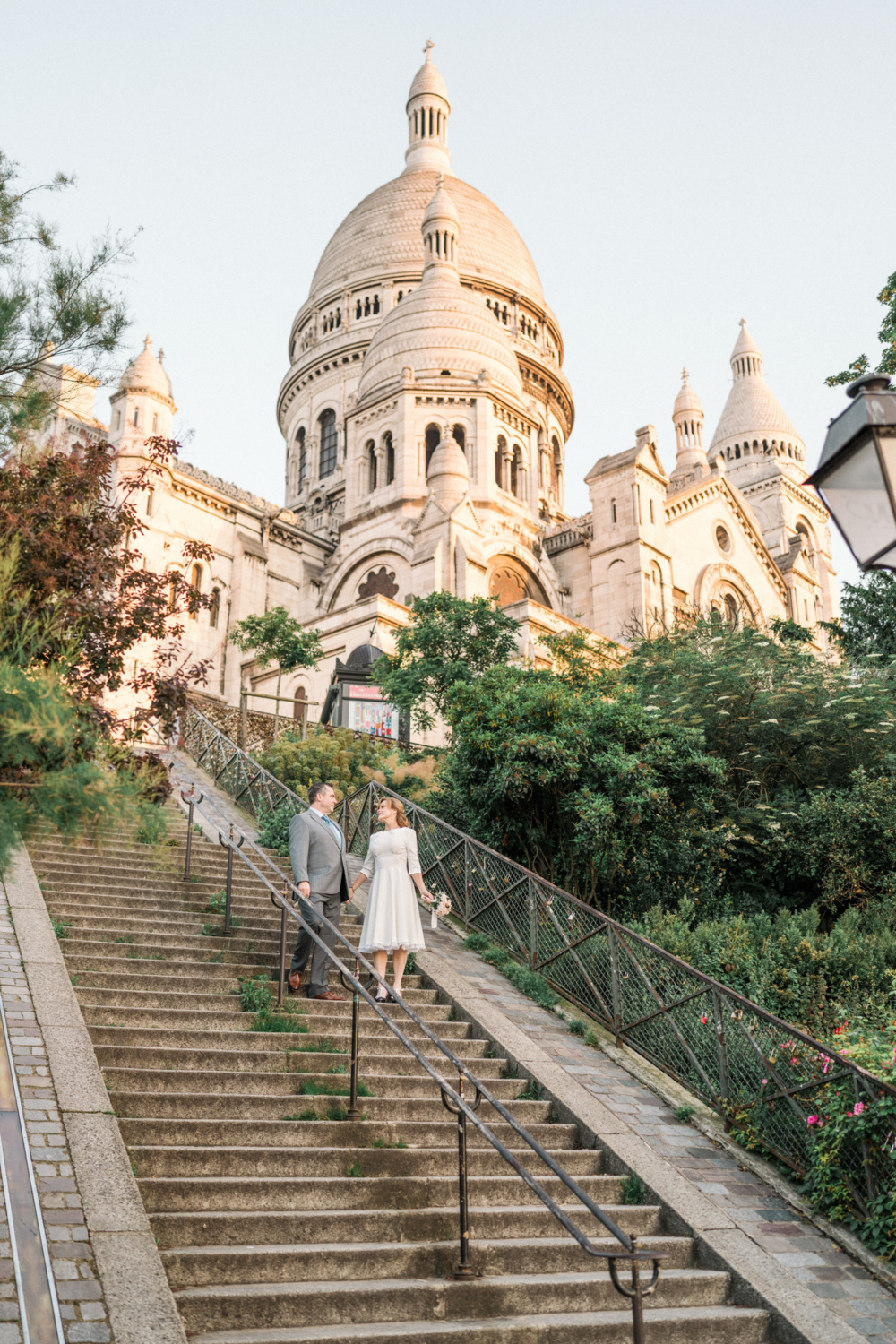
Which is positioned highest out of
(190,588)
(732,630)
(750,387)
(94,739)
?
(750,387)

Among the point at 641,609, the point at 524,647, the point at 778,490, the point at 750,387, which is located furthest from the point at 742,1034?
the point at 750,387

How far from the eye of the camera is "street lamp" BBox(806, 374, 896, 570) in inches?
140

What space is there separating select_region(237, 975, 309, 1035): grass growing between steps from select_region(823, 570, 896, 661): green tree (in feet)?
48.2

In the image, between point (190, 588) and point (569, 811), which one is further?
point (569, 811)

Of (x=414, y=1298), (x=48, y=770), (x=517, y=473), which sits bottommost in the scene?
(x=414, y=1298)

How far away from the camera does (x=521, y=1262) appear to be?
17.9ft

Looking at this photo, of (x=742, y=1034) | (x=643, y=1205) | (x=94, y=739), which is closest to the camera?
(x=94, y=739)

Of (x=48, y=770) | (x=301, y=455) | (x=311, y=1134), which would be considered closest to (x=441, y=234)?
(x=301, y=455)

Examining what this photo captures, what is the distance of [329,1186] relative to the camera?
5684 millimetres

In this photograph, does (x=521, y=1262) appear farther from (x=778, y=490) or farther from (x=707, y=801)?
(x=778, y=490)

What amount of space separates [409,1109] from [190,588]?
13.2 feet

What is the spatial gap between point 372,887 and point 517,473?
3226 cm

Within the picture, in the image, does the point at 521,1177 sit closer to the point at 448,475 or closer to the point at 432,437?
the point at 448,475

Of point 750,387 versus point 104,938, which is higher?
point 750,387
